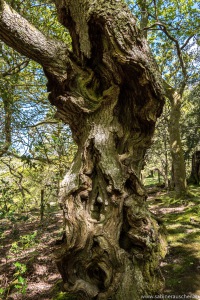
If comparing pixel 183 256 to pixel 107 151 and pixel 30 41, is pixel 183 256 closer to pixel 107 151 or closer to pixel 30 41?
pixel 107 151

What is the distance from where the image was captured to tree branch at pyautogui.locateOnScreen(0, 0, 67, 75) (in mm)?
2883

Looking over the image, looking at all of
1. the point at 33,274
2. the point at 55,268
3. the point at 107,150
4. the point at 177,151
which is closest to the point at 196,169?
the point at 177,151

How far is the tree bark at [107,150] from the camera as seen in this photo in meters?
2.65

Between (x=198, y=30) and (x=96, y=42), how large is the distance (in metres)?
8.03

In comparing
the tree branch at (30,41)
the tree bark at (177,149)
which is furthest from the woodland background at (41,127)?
the tree branch at (30,41)

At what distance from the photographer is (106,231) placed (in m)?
2.72

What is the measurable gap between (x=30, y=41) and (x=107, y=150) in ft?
5.69

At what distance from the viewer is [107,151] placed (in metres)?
3.04

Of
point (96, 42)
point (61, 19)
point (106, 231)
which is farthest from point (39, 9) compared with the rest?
point (106, 231)

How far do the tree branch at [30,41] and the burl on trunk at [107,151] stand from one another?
0.18m

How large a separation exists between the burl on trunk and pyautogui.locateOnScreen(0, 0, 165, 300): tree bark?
1 cm

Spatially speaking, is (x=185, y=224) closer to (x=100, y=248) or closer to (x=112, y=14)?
(x=100, y=248)

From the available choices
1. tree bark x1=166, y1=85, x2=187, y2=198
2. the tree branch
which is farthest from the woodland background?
the tree branch

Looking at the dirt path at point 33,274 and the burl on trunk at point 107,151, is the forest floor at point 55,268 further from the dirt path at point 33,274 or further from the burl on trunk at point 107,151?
the burl on trunk at point 107,151
